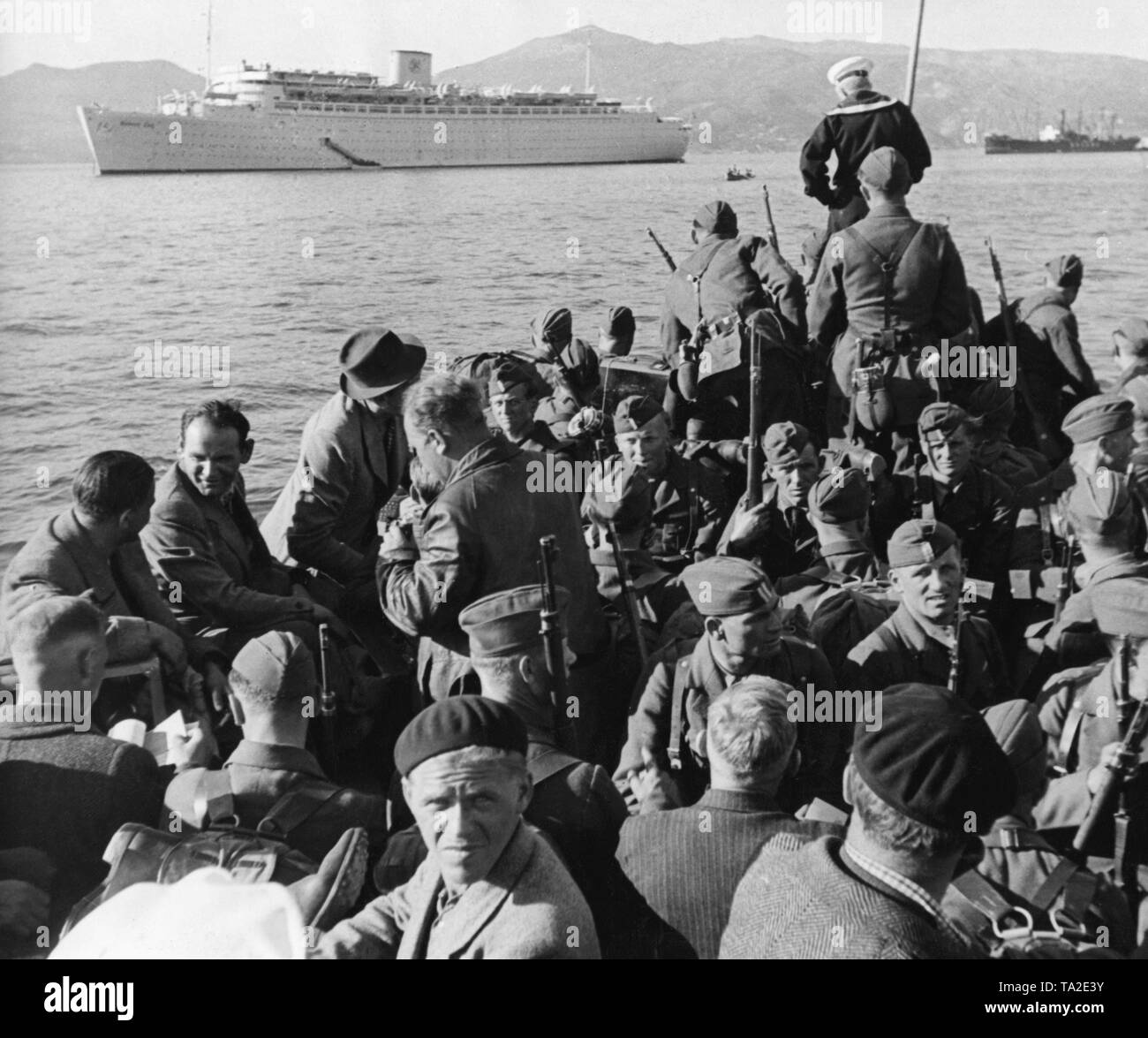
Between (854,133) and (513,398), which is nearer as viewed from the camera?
(513,398)

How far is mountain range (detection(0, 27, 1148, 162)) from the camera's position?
1617 centimetres

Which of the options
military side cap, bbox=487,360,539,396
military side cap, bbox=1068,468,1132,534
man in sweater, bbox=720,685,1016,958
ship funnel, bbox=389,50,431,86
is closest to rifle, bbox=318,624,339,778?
military side cap, bbox=487,360,539,396

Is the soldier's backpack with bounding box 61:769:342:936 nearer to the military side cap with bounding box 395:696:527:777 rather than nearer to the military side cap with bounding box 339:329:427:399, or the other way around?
the military side cap with bounding box 395:696:527:777

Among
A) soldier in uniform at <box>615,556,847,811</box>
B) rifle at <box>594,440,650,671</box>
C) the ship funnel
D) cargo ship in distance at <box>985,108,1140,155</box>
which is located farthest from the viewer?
the ship funnel

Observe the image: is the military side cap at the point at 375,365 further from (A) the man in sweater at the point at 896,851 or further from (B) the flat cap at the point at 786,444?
(A) the man in sweater at the point at 896,851

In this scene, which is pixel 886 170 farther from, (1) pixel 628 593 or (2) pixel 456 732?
(2) pixel 456 732

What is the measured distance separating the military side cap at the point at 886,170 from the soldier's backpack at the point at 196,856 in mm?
5363

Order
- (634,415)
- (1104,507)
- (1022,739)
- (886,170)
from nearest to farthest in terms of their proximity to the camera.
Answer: (1022,739) < (1104,507) < (634,415) < (886,170)

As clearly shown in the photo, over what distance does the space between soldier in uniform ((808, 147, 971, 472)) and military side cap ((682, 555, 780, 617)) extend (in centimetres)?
313

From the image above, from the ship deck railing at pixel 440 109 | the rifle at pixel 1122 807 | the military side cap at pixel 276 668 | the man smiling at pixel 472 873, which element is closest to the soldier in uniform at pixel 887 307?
the rifle at pixel 1122 807

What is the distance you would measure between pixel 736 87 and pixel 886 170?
36464 mm

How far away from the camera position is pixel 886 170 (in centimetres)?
750

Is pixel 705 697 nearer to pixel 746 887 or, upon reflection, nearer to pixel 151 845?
pixel 746 887

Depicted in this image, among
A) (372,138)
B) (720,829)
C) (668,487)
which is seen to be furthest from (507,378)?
(372,138)
